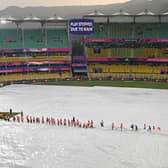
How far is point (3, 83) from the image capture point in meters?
51.5

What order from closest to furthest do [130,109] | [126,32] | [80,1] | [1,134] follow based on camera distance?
[1,134]
[130,109]
[80,1]
[126,32]

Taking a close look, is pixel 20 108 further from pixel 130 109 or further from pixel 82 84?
pixel 82 84

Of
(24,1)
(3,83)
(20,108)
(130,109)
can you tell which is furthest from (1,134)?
(24,1)

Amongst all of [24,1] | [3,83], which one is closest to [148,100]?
[3,83]

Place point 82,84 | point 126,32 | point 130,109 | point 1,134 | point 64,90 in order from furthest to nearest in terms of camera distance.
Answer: point 126,32 < point 82,84 < point 64,90 < point 130,109 < point 1,134

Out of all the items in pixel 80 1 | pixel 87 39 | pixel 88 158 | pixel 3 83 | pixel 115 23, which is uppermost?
pixel 80 1

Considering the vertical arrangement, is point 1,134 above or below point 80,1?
below

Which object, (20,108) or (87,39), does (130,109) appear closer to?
(20,108)

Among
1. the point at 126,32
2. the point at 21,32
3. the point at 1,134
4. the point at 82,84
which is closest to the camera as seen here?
the point at 1,134

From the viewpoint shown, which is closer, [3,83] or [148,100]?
[148,100]

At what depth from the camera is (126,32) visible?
215 ft

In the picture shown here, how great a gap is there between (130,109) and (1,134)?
53.9 ft

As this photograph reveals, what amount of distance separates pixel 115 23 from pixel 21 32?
29308 millimetres

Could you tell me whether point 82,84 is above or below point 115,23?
below
